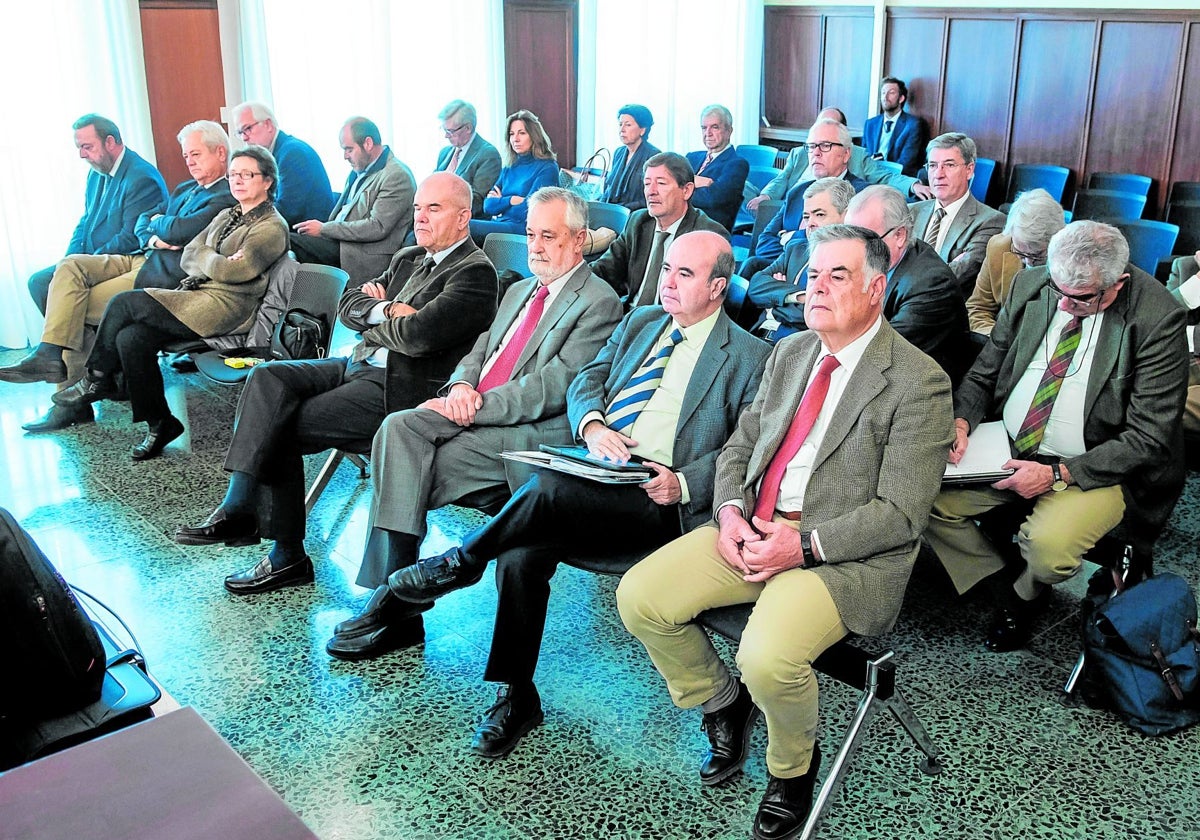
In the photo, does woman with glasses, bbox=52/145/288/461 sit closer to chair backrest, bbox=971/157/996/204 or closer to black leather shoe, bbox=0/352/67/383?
black leather shoe, bbox=0/352/67/383

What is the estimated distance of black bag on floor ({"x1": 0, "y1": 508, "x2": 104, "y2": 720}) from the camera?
2037 millimetres

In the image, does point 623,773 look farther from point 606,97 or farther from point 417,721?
point 606,97

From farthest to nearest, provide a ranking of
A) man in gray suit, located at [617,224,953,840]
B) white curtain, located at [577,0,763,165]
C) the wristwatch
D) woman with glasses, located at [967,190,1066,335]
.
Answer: white curtain, located at [577,0,763,165] < woman with glasses, located at [967,190,1066,335] < the wristwatch < man in gray suit, located at [617,224,953,840]

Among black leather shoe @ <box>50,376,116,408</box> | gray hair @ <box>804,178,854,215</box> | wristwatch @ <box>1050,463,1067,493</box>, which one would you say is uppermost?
gray hair @ <box>804,178,854,215</box>

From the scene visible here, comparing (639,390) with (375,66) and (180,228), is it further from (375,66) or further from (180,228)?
(375,66)

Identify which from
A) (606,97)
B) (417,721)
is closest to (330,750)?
(417,721)

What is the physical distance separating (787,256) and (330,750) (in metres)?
2.60

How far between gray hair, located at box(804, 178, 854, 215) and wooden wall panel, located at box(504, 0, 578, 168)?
5172 mm

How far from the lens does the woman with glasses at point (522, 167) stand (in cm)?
687

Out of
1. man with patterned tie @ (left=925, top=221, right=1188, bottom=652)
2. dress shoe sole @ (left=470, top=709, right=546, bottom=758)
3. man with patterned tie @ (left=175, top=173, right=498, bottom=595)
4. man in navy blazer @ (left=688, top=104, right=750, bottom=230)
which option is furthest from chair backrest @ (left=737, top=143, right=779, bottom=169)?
dress shoe sole @ (left=470, top=709, right=546, bottom=758)

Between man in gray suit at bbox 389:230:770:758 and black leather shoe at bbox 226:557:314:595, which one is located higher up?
man in gray suit at bbox 389:230:770:758

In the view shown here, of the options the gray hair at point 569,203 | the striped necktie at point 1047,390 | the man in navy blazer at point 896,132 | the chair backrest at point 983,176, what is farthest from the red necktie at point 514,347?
the man in navy blazer at point 896,132

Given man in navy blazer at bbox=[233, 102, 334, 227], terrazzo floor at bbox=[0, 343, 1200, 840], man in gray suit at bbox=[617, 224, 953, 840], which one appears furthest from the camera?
man in navy blazer at bbox=[233, 102, 334, 227]

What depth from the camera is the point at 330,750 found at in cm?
285
